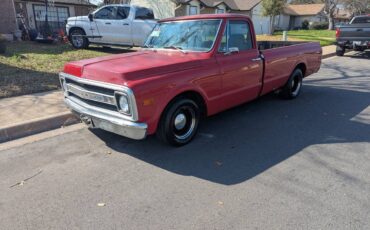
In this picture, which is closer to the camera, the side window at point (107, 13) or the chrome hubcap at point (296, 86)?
the chrome hubcap at point (296, 86)

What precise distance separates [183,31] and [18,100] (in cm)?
374

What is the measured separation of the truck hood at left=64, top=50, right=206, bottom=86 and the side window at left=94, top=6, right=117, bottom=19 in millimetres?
8922

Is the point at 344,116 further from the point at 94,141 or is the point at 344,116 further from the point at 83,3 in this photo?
the point at 83,3

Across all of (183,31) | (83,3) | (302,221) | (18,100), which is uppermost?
(83,3)

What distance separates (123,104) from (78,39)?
1089cm

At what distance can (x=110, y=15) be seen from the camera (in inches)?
527

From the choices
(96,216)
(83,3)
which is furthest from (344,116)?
(83,3)

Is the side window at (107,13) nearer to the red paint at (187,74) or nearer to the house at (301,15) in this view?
the red paint at (187,74)

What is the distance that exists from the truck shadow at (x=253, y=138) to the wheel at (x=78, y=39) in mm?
9070

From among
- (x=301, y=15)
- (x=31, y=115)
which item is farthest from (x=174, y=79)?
(x=301, y=15)

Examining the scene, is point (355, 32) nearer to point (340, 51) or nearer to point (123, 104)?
point (340, 51)

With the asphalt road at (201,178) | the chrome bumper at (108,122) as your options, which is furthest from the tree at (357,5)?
the chrome bumper at (108,122)

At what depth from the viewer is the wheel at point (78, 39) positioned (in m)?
13.7

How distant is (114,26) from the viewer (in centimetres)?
1319
